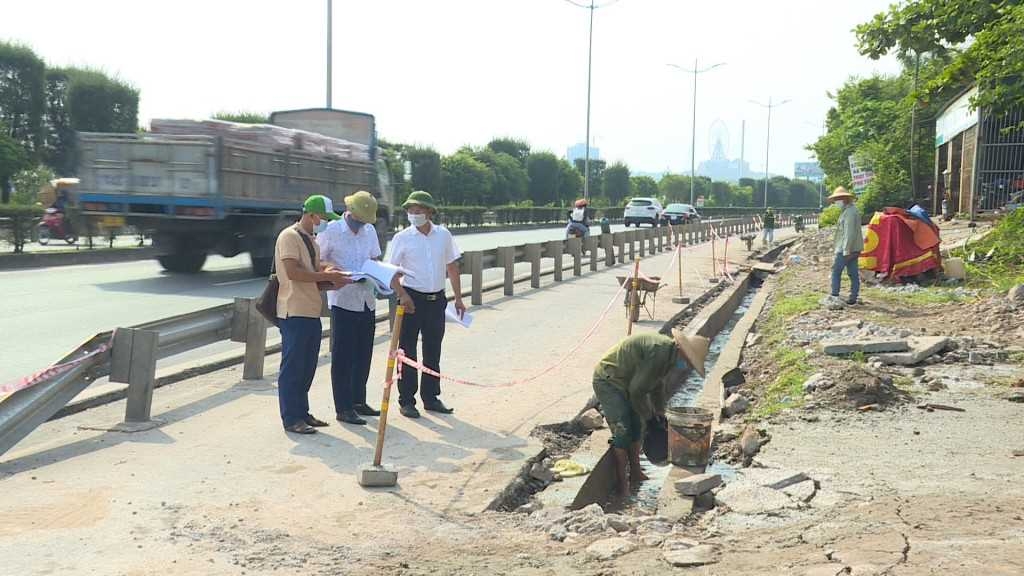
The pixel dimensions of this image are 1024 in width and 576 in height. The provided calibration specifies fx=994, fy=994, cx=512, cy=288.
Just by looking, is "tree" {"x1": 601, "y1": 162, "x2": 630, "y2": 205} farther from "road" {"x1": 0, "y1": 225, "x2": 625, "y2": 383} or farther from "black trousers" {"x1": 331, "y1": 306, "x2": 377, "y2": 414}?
"black trousers" {"x1": 331, "y1": 306, "x2": 377, "y2": 414}

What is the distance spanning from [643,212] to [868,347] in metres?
42.3

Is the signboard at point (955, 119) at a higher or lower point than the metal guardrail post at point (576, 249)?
higher

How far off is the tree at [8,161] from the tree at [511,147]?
46.4m

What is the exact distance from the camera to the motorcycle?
23.5 m

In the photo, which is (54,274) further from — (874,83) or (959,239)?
(874,83)

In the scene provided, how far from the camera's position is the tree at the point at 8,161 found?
125ft

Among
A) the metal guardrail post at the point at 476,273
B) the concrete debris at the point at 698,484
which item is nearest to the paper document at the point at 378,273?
the concrete debris at the point at 698,484

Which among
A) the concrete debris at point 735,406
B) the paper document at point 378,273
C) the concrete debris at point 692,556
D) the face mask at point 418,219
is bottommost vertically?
the concrete debris at point 735,406

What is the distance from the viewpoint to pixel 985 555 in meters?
4.29

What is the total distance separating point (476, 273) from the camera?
15273 millimetres

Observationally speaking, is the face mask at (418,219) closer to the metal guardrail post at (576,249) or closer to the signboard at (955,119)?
the metal guardrail post at (576,249)

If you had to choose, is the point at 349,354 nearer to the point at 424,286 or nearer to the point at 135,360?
the point at 424,286

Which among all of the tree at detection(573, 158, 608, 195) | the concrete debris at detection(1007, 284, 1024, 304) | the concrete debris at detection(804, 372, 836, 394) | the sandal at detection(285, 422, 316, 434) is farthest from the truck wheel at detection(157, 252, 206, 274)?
the tree at detection(573, 158, 608, 195)

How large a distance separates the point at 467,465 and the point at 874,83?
68.5 m
